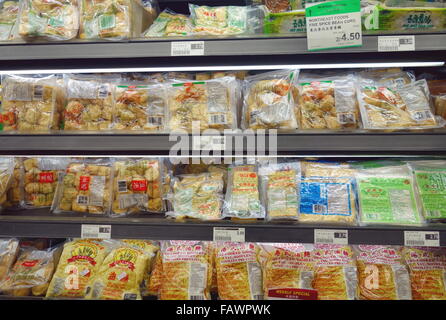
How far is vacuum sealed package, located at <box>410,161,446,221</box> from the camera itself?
121 centimetres

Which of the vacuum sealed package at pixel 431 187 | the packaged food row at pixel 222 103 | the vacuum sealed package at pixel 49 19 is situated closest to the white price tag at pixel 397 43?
the packaged food row at pixel 222 103

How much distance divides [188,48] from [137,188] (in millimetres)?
622

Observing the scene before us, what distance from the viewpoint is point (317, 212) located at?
1.27m

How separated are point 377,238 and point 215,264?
2.19ft

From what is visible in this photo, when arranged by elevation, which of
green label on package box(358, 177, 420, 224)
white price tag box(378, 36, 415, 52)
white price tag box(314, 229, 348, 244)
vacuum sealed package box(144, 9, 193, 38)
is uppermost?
vacuum sealed package box(144, 9, 193, 38)

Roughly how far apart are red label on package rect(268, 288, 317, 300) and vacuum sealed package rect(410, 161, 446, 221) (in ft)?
1.74

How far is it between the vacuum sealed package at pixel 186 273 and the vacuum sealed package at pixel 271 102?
595 millimetres

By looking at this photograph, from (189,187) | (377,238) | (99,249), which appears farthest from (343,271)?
(99,249)

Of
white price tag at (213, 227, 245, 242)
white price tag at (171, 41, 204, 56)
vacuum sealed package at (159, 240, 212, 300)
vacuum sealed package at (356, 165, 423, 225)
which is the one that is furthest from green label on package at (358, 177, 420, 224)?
white price tag at (171, 41, 204, 56)

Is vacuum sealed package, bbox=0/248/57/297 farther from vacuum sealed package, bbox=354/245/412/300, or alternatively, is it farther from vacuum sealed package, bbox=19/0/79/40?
vacuum sealed package, bbox=354/245/412/300

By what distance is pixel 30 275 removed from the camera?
1.43 metres

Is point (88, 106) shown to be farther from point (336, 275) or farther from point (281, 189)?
point (336, 275)

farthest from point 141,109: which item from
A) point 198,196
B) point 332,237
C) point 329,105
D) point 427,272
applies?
point 427,272

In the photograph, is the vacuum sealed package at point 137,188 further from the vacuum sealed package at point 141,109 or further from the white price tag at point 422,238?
the white price tag at point 422,238
